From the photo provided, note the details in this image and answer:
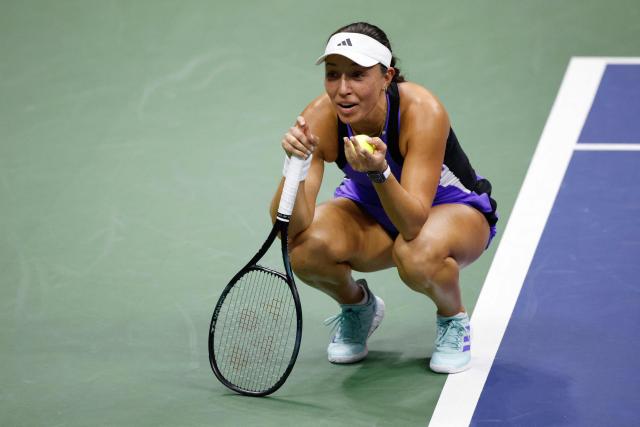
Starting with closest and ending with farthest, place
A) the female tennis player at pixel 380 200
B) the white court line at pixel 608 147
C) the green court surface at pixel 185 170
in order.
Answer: the female tennis player at pixel 380 200 < the green court surface at pixel 185 170 < the white court line at pixel 608 147

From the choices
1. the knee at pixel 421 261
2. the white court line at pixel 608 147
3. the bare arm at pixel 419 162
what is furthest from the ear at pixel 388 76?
the white court line at pixel 608 147

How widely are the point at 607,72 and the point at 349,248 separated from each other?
329 cm

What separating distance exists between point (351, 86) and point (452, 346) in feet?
3.47

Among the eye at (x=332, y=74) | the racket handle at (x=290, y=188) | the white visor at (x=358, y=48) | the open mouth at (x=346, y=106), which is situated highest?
the white visor at (x=358, y=48)

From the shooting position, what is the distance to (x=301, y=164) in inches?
158

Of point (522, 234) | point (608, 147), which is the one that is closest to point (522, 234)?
point (522, 234)

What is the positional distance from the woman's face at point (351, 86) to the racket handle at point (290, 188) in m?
0.27

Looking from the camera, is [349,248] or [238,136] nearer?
[349,248]

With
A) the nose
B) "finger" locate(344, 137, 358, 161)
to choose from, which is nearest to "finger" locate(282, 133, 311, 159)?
"finger" locate(344, 137, 358, 161)

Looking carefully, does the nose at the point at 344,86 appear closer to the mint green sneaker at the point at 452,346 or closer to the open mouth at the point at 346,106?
the open mouth at the point at 346,106

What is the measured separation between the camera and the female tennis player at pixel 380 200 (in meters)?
4.04

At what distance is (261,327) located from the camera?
15.0 feet

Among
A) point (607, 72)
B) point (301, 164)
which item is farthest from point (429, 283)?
point (607, 72)

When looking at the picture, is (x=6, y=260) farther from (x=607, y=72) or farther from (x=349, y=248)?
(x=607, y=72)
